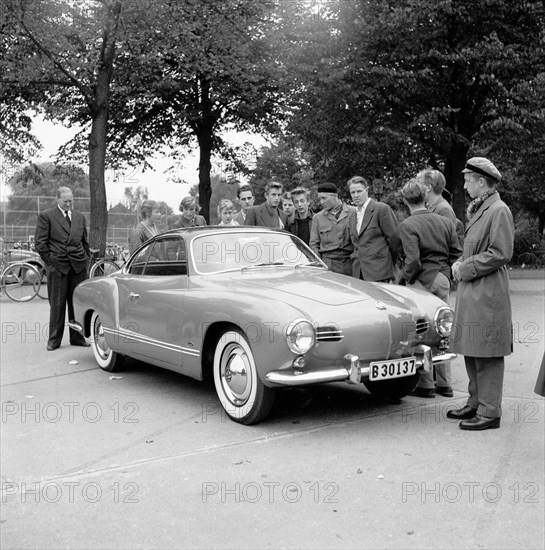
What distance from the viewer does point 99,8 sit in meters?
17.7

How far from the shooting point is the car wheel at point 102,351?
7.68 m

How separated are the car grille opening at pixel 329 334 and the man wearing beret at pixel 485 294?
0.93 meters

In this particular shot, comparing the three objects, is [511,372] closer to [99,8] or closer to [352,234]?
[352,234]

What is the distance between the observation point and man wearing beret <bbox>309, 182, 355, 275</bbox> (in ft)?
26.2

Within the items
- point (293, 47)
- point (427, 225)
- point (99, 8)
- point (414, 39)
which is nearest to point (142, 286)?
point (427, 225)

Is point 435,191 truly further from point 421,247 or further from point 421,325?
point 421,325

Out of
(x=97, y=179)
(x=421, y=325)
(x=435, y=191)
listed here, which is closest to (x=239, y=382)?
(x=421, y=325)

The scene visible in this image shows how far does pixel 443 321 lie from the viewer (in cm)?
594

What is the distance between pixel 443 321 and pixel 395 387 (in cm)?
76

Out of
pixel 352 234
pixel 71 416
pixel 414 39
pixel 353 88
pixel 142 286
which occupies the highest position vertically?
pixel 414 39

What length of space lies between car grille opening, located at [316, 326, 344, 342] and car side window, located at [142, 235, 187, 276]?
1.85m

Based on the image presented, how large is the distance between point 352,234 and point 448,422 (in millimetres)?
2587

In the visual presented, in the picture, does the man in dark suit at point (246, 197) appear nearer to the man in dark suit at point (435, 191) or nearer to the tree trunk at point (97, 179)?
the man in dark suit at point (435, 191)

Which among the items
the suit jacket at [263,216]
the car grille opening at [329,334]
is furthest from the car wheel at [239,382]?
the suit jacket at [263,216]
